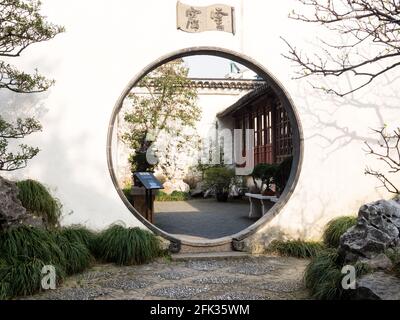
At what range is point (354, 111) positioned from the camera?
6082 millimetres

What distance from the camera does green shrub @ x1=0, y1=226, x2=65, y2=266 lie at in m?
4.25

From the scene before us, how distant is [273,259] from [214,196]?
9.58m

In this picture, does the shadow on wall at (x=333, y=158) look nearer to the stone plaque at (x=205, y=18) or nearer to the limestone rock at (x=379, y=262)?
the stone plaque at (x=205, y=18)

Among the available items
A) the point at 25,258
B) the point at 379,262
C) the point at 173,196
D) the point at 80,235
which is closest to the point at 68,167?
the point at 80,235

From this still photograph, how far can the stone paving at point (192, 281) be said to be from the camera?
4.01m

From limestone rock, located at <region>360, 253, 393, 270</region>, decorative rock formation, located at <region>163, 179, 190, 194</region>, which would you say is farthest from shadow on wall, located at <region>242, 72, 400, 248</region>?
decorative rock formation, located at <region>163, 179, 190, 194</region>

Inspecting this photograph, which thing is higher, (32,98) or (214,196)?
(32,98)

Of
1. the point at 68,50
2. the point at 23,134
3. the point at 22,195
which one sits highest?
the point at 68,50

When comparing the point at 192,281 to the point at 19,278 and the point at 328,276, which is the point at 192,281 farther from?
Result: the point at 19,278

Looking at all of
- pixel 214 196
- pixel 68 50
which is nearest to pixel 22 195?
pixel 68 50

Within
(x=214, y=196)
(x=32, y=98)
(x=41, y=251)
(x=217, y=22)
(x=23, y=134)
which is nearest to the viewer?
(x=41, y=251)

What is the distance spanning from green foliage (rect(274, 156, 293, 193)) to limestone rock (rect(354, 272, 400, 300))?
178 inches

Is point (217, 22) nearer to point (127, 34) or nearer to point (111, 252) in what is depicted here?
point (127, 34)

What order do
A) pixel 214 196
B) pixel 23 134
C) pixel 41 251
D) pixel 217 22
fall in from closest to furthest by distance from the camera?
Answer: pixel 41 251 < pixel 23 134 < pixel 217 22 < pixel 214 196
